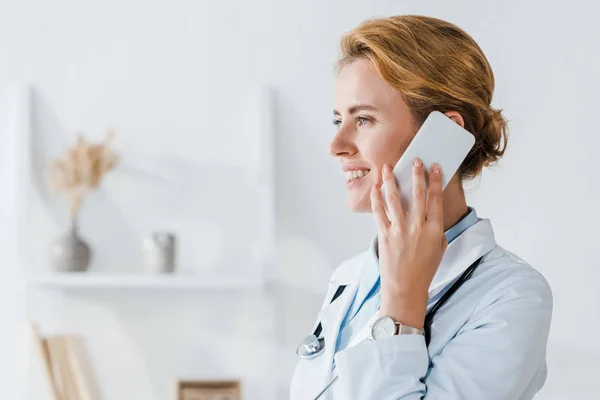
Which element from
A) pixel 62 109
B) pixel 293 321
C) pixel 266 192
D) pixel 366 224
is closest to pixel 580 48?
pixel 366 224

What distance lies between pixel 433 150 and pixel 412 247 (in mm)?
160

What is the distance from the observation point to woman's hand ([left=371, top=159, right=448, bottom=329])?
3.83 ft

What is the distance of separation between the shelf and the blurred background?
4 cm

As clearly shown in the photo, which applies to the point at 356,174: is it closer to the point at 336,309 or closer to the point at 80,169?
the point at 336,309

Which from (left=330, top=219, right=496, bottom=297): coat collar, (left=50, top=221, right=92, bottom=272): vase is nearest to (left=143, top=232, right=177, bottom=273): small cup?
(left=50, top=221, right=92, bottom=272): vase

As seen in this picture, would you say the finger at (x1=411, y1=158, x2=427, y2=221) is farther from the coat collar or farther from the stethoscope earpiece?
the stethoscope earpiece

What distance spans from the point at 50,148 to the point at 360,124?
65.0 inches

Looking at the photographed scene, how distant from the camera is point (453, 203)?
1.37 meters

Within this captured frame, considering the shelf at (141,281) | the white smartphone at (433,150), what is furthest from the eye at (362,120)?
the shelf at (141,281)

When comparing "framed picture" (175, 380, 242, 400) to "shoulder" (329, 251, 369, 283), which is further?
"framed picture" (175, 380, 242, 400)

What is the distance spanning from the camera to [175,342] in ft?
8.87

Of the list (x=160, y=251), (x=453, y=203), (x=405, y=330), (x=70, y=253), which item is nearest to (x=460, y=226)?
(x=453, y=203)

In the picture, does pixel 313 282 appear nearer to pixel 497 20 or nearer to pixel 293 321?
pixel 293 321

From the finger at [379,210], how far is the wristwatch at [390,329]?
0.14m
